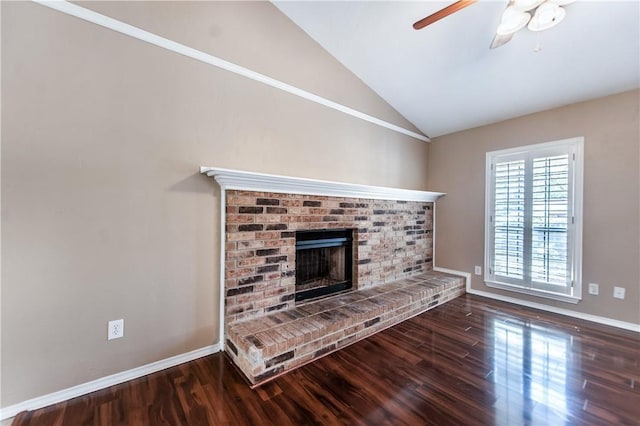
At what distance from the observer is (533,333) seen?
2.68m

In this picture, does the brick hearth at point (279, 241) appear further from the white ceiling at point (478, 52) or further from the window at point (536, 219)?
the white ceiling at point (478, 52)

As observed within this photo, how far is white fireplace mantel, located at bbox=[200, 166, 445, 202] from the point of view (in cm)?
218

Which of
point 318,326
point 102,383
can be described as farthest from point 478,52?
point 102,383

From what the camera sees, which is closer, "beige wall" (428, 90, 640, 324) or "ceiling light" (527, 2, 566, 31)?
"ceiling light" (527, 2, 566, 31)

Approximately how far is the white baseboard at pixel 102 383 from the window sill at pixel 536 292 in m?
3.60

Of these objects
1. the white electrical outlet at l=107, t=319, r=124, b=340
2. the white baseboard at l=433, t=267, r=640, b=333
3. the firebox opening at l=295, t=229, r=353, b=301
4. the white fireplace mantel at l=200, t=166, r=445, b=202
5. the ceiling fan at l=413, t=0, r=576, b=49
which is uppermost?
the ceiling fan at l=413, t=0, r=576, b=49

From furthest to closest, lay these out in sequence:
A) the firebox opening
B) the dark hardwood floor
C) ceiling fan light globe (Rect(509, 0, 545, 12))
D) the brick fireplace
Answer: the firebox opening
the brick fireplace
ceiling fan light globe (Rect(509, 0, 545, 12))
the dark hardwood floor

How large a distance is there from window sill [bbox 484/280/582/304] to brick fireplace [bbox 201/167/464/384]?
75 centimetres

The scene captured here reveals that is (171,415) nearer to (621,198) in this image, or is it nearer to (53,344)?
(53,344)

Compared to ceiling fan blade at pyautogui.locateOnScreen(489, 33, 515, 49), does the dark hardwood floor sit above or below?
below

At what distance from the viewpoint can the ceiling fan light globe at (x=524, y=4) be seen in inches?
67.4

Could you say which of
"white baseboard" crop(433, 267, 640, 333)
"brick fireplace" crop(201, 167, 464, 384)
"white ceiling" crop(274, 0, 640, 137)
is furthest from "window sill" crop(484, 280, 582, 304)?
"white ceiling" crop(274, 0, 640, 137)

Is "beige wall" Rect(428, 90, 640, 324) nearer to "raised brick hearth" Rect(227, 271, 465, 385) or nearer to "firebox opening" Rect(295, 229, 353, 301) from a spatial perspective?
"raised brick hearth" Rect(227, 271, 465, 385)

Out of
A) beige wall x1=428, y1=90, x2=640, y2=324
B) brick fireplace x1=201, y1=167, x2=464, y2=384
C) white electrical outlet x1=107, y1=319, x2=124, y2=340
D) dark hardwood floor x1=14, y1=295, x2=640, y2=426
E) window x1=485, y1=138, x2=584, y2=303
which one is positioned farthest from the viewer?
window x1=485, y1=138, x2=584, y2=303
